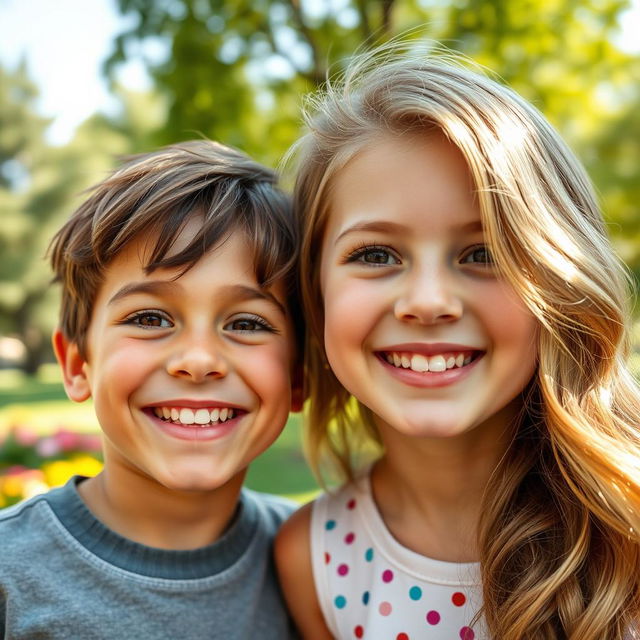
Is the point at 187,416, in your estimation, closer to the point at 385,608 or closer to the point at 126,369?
the point at 126,369

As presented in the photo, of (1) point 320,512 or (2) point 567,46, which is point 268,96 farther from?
(1) point 320,512

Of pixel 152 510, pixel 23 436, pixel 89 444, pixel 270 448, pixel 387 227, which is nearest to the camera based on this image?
pixel 387 227

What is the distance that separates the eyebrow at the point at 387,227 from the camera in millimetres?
1847

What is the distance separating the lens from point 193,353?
1986 mm

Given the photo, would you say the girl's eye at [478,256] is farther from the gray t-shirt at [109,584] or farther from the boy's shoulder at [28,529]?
the boy's shoulder at [28,529]

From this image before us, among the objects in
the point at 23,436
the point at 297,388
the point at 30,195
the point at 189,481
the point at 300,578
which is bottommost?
the point at 23,436

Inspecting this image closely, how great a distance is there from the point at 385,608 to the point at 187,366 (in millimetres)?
898

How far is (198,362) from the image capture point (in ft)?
6.50

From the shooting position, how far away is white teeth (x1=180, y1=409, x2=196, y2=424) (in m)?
2.07

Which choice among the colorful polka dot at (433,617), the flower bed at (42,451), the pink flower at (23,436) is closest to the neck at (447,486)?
the colorful polka dot at (433,617)

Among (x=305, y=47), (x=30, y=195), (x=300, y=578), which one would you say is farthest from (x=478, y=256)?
(x=30, y=195)

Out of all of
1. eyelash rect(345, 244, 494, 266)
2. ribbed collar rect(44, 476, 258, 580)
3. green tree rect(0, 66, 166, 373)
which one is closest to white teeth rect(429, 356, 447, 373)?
eyelash rect(345, 244, 494, 266)

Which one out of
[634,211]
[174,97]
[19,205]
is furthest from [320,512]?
[19,205]

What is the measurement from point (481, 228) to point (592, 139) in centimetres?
1466
